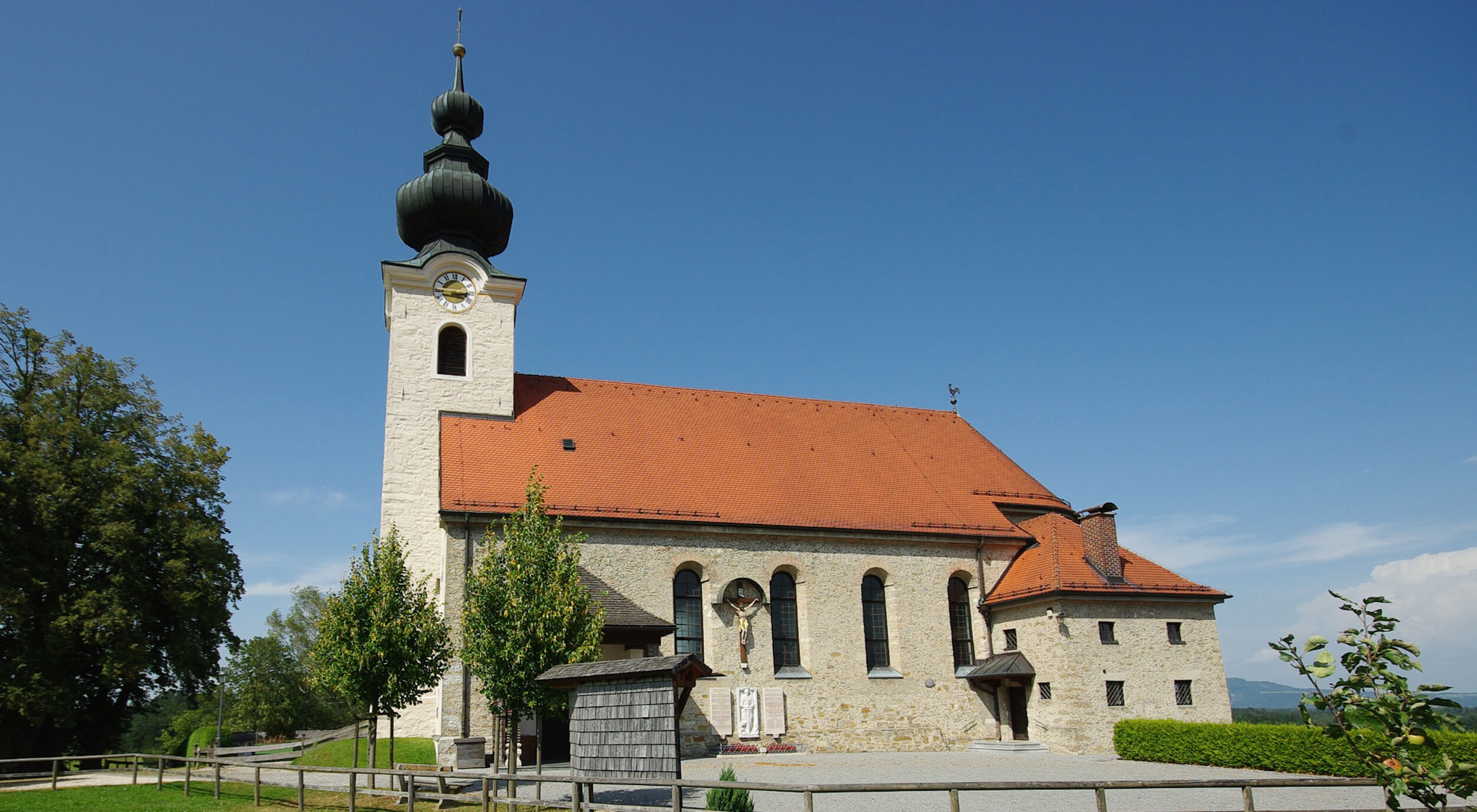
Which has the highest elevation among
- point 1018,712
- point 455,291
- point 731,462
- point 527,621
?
point 455,291

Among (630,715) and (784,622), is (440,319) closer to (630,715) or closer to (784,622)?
(784,622)

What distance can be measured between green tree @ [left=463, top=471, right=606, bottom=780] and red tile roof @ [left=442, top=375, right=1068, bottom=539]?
17.5ft

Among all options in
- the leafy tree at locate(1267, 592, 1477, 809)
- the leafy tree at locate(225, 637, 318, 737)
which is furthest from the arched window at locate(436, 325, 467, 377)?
the leafy tree at locate(225, 637, 318, 737)

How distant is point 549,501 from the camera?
867 inches

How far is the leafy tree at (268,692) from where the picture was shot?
160ft

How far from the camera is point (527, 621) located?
15.2 m

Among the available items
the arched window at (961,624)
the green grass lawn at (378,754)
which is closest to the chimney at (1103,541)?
the arched window at (961,624)

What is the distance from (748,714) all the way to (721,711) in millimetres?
624

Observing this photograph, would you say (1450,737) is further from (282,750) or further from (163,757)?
(282,750)

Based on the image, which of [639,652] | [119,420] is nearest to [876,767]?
[639,652]

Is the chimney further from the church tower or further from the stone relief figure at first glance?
the church tower

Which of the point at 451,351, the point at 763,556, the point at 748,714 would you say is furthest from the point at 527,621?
the point at 451,351

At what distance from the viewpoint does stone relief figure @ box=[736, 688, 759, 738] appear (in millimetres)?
21484

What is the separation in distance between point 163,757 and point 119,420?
1199cm
